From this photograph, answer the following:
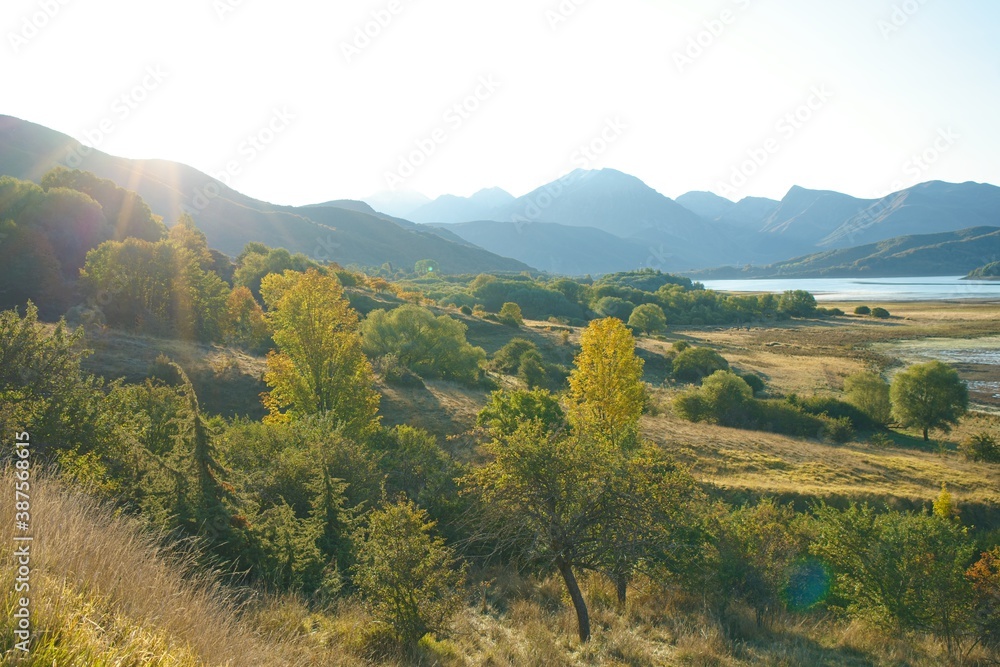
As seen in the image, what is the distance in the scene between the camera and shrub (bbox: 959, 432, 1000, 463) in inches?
1358

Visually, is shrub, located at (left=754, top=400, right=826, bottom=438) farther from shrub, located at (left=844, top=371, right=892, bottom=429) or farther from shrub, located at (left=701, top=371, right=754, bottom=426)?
shrub, located at (left=844, top=371, right=892, bottom=429)

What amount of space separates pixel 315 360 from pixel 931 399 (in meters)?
47.7

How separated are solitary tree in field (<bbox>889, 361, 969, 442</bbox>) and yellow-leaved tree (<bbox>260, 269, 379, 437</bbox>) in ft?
145

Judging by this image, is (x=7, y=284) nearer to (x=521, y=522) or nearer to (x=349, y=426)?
(x=349, y=426)

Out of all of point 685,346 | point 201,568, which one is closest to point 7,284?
point 201,568

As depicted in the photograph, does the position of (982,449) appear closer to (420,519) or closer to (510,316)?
(420,519)

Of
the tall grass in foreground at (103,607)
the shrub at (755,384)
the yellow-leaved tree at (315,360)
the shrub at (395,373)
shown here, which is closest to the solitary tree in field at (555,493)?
the tall grass in foreground at (103,607)

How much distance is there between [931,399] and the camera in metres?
41.3

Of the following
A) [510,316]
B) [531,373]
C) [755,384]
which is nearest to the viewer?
[531,373]

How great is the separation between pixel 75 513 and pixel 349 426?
15.5 m

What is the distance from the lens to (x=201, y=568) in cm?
882

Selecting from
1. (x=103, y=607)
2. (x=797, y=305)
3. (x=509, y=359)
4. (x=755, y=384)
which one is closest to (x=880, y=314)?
(x=797, y=305)

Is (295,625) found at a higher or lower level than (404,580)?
lower

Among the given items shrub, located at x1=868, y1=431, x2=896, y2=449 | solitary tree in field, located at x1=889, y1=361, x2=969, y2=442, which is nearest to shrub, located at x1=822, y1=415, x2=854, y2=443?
shrub, located at x1=868, y1=431, x2=896, y2=449
